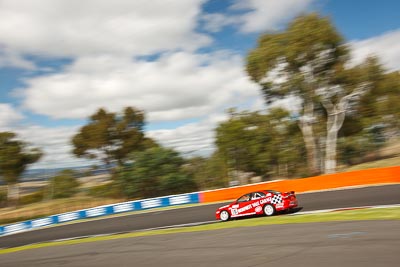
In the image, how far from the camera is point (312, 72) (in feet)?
110

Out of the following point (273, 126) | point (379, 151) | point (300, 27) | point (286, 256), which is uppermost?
point (300, 27)

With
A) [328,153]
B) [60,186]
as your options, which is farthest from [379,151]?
[60,186]

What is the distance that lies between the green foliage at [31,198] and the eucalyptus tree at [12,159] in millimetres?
1127

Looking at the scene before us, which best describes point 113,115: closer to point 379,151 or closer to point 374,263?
point 379,151

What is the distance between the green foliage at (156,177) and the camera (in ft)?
113

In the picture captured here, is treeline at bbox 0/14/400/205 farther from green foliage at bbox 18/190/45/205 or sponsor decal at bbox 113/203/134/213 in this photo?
green foliage at bbox 18/190/45/205

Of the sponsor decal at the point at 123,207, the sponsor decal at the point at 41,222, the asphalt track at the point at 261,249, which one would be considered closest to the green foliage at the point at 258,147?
the sponsor decal at the point at 123,207

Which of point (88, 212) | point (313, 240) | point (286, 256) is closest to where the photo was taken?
point (286, 256)

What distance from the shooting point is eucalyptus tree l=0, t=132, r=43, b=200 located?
43438 millimetres

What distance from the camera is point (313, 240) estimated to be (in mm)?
8531

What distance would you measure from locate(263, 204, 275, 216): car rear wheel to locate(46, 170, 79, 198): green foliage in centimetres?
2921

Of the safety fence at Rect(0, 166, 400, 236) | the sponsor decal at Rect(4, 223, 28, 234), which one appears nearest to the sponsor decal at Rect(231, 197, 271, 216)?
the safety fence at Rect(0, 166, 400, 236)

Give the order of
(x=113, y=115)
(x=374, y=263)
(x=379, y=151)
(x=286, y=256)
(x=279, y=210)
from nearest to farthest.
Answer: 1. (x=374, y=263)
2. (x=286, y=256)
3. (x=279, y=210)
4. (x=379, y=151)
5. (x=113, y=115)

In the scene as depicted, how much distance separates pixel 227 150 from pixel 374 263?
28.0 metres
